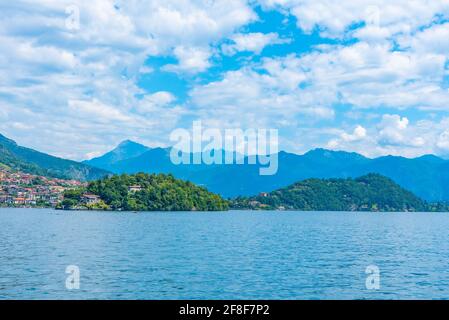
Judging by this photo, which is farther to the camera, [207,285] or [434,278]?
[434,278]

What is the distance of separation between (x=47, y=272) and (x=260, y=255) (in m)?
35.4

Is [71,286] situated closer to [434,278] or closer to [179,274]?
[179,274]
